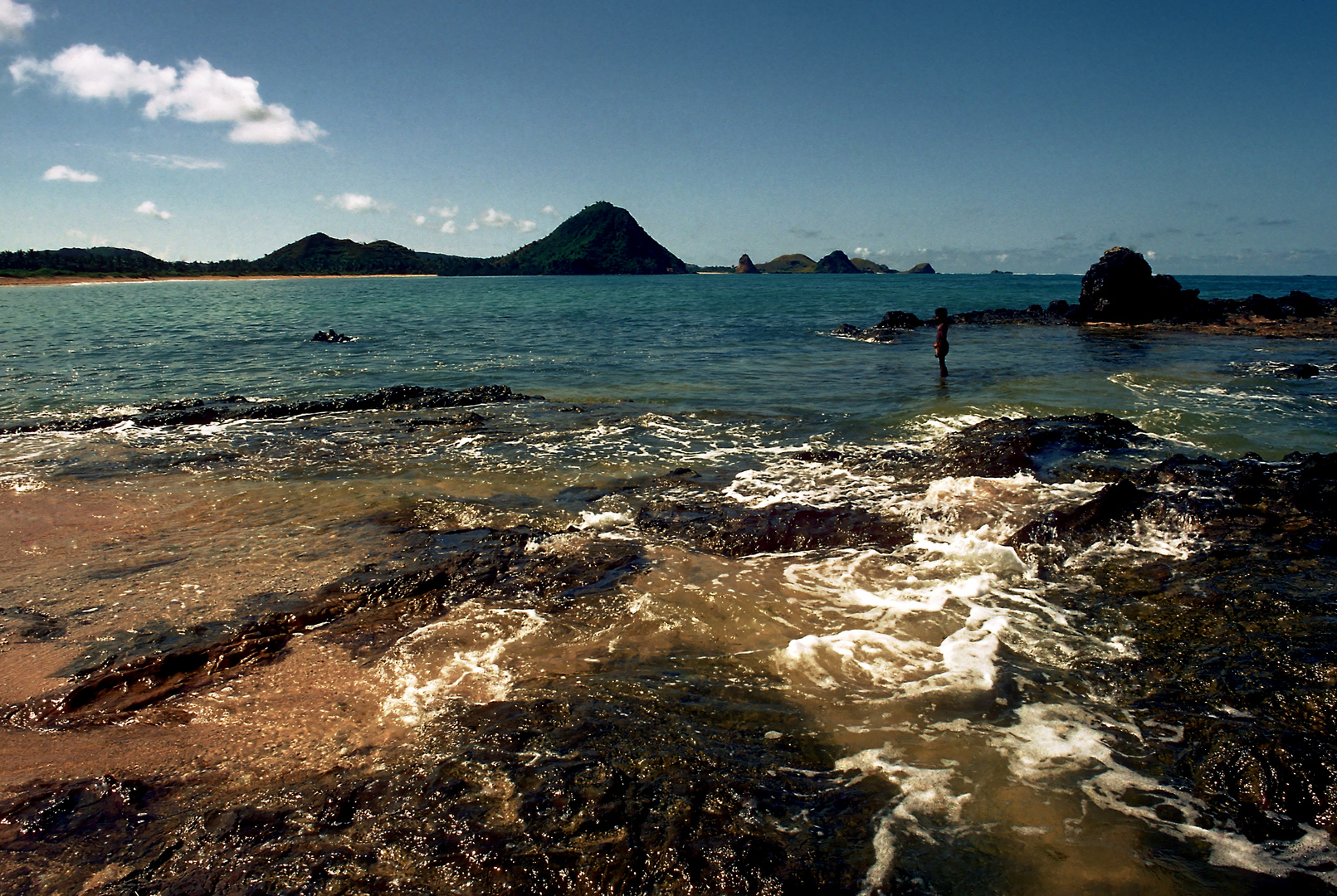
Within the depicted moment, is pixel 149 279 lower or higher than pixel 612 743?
higher

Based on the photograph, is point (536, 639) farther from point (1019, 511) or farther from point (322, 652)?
point (1019, 511)

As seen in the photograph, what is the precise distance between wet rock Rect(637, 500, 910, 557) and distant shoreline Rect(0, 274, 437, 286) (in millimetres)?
139813

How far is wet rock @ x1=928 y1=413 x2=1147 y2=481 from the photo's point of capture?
36.4ft

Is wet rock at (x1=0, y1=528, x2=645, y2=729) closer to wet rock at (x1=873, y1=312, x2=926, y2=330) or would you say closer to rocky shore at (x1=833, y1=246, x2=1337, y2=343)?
rocky shore at (x1=833, y1=246, x2=1337, y2=343)

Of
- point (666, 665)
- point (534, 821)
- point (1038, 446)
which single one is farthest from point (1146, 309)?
point (534, 821)

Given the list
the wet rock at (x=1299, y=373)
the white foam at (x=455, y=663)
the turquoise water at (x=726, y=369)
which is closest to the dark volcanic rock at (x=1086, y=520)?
the white foam at (x=455, y=663)

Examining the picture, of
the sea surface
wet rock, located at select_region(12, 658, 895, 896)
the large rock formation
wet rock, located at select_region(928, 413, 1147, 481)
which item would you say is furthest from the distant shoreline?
the large rock formation

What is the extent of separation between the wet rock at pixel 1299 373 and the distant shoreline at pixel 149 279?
486 feet

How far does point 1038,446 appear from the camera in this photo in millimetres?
12023

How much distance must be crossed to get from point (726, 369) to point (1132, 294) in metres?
27.9

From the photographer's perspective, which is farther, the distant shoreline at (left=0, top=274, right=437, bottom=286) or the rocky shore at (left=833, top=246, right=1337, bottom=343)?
the distant shoreline at (left=0, top=274, right=437, bottom=286)

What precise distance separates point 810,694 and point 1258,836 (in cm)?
282

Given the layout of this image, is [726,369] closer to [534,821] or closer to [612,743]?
[612,743]

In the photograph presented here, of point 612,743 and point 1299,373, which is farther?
point 1299,373
